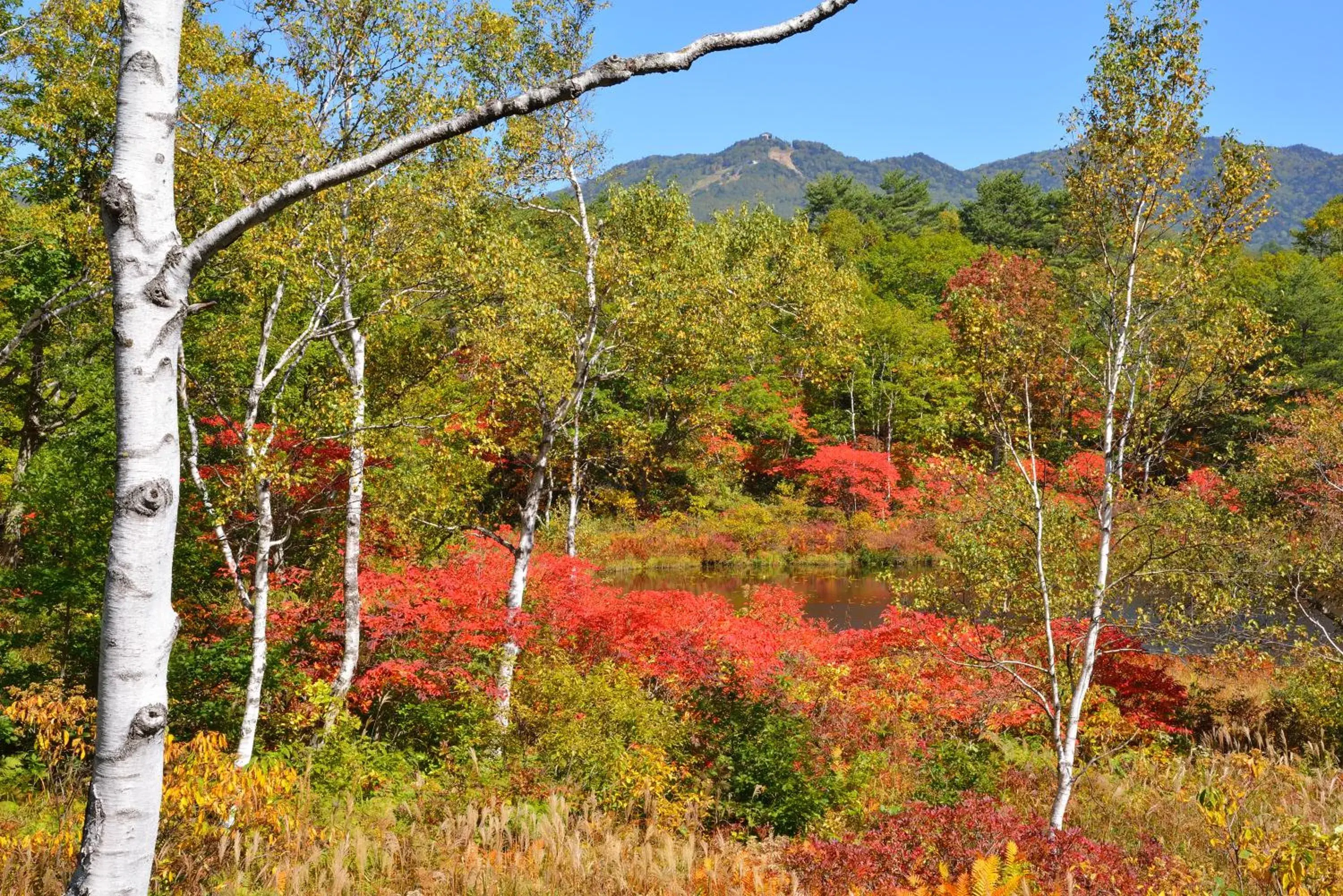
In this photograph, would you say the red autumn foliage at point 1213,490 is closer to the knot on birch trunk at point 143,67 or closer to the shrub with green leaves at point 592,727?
the shrub with green leaves at point 592,727

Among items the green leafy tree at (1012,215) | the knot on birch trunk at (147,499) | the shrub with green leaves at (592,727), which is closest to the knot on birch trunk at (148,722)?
the knot on birch trunk at (147,499)

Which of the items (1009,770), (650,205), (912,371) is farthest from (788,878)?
(912,371)

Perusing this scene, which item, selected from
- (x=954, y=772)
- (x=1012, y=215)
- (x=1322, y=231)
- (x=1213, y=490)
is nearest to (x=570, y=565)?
(x=954, y=772)

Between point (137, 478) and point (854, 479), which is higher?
point (137, 478)

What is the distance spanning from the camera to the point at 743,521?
3000 centimetres

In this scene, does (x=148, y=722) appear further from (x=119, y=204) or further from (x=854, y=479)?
(x=854, y=479)

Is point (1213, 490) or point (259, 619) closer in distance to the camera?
point (259, 619)

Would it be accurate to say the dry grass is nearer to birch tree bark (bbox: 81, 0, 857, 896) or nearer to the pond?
birch tree bark (bbox: 81, 0, 857, 896)

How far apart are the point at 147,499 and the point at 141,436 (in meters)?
0.16

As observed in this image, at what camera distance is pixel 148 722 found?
76.9 inches

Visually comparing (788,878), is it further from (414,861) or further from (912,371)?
(912,371)

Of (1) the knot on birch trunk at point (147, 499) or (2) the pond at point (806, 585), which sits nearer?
(1) the knot on birch trunk at point (147, 499)

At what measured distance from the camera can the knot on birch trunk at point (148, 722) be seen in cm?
193

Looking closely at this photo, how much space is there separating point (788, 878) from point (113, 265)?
511cm
